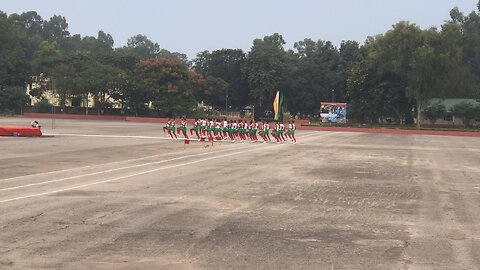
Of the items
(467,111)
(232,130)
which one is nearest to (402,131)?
(467,111)

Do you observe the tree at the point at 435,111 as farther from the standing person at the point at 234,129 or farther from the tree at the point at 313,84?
the standing person at the point at 234,129

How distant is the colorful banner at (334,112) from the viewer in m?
74.8

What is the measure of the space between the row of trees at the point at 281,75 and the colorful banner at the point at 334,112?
5.46 metres

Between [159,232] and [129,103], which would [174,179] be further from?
[129,103]

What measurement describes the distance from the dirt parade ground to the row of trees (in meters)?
55.8

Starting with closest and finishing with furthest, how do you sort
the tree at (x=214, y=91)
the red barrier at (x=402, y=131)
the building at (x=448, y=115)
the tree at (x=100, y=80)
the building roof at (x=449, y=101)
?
the red barrier at (x=402, y=131)
the tree at (x=100, y=80)
the building at (x=448, y=115)
the building roof at (x=449, y=101)
the tree at (x=214, y=91)

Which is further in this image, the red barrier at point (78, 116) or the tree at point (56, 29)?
the tree at point (56, 29)

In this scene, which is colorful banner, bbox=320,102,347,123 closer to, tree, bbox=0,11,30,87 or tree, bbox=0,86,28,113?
tree, bbox=0,86,28,113

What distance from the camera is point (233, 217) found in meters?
9.65

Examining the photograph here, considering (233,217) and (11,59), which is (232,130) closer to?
(233,217)

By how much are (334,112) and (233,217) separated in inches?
2638

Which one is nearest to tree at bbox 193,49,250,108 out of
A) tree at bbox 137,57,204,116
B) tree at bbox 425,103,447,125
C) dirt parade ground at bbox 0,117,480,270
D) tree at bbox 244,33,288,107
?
tree at bbox 244,33,288,107

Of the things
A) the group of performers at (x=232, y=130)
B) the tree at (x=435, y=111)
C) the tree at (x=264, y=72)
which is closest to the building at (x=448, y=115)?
the tree at (x=435, y=111)

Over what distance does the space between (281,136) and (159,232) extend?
28149mm
